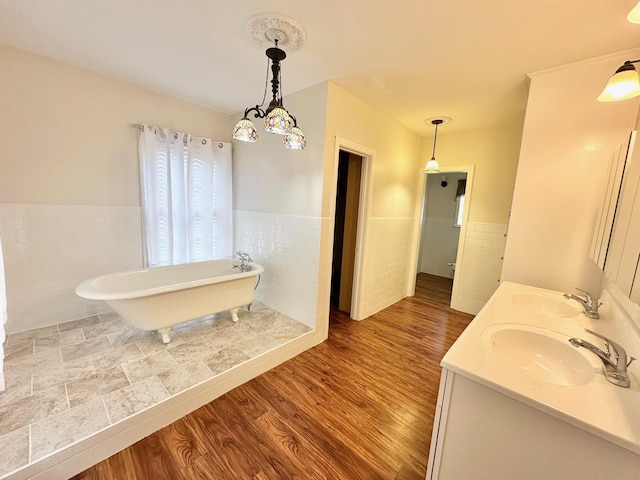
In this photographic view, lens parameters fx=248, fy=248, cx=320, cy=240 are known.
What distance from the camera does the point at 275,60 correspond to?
1783mm

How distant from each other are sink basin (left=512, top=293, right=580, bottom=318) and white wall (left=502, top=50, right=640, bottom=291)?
29 cm

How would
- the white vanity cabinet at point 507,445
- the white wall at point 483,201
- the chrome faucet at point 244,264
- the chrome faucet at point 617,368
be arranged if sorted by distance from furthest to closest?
the white wall at point 483,201
the chrome faucet at point 244,264
the chrome faucet at point 617,368
the white vanity cabinet at point 507,445

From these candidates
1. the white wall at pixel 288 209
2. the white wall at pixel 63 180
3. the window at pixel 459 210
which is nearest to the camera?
the white wall at pixel 63 180

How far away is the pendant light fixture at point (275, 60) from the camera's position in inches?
61.5

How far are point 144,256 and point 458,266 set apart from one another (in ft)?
13.8

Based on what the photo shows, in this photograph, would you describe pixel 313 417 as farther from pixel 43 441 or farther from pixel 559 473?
pixel 43 441

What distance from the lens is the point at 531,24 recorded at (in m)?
1.48

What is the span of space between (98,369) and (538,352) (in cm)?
290

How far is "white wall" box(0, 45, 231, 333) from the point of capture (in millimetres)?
2182

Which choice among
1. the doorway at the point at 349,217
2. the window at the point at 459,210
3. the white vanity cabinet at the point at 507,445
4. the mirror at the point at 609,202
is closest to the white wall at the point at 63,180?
the doorway at the point at 349,217

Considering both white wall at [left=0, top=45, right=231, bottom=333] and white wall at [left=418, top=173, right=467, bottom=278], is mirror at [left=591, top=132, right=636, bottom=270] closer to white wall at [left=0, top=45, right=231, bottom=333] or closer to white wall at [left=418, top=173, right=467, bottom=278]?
white wall at [left=418, top=173, right=467, bottom=278]

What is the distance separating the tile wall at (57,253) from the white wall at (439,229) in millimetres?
5368

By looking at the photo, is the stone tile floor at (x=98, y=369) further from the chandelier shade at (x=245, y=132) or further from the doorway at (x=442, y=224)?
the doorway at (x=442, y=224)

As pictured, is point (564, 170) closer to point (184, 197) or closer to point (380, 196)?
point (380, 196)
